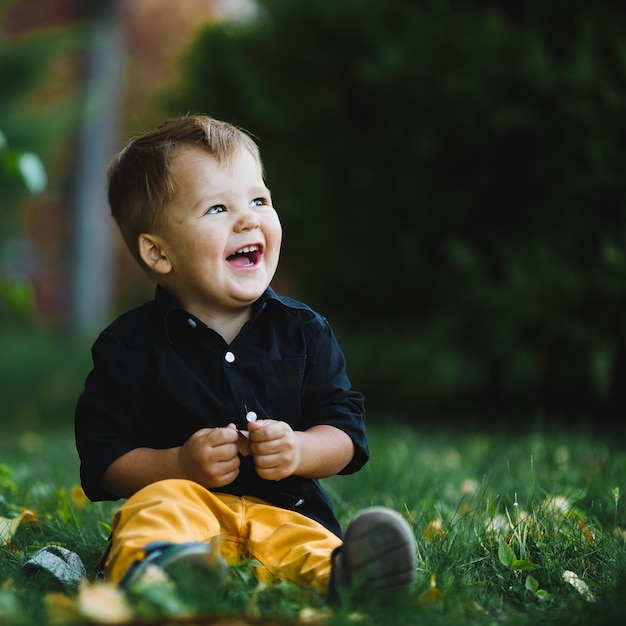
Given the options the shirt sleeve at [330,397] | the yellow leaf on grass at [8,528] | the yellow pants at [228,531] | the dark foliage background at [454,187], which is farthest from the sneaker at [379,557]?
the dark foliage background at [454,187]

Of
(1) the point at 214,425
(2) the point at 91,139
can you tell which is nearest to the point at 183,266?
(1) the point at 214,425

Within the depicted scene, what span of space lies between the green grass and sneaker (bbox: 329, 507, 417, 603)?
4 cm

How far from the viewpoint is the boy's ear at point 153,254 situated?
→ 219 centimetres

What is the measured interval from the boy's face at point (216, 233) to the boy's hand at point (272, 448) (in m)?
0.35

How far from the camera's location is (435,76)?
17.8 feet

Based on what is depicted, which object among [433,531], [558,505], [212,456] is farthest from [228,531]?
[558,505]

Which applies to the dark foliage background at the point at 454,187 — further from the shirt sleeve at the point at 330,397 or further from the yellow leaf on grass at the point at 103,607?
the yellow leaf on grass at the point at 103,607

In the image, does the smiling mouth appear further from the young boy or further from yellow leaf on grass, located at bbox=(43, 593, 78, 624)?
yellow leaf on grass, located at bbox=(43, 593, 78, 624)

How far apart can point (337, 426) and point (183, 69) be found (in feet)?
19.6

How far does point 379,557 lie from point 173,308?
2.55ft

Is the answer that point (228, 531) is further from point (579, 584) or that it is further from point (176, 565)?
point (579, 584)

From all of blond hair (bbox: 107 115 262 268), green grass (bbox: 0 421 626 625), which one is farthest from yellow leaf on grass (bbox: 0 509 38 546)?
blond hair (bbox: 107 115 262 268)

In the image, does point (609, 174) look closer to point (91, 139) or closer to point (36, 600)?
point (36, 600)

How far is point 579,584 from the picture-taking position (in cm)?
202
